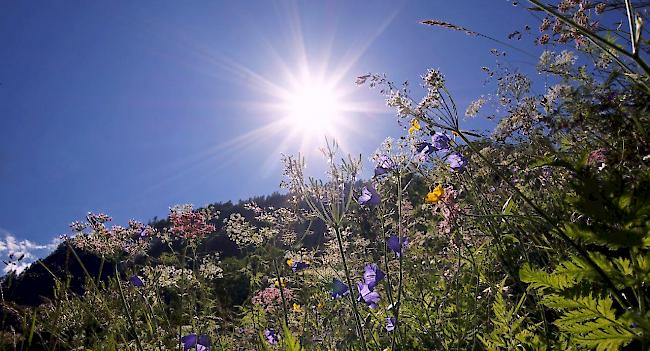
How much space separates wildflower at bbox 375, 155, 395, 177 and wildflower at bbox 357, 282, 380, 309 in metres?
0.87

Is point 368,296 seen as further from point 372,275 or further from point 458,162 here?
point 458,162

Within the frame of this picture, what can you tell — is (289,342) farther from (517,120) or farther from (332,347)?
(517,120)

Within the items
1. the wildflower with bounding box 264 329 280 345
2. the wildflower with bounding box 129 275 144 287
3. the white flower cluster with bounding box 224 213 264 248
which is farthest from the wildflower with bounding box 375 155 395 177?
the wildflower with bounding box 129 275 144 287

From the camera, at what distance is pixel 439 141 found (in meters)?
3.50

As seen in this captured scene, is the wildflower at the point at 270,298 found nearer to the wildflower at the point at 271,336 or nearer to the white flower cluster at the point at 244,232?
the wildflower at the point at 271,336

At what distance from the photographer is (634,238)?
767 millimetres

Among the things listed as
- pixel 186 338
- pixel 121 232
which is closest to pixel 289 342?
pixel 121 232

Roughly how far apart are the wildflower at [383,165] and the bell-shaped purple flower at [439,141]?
0.52 metres

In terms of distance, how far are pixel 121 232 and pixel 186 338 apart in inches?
37.2

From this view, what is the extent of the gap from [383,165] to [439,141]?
0.61 m

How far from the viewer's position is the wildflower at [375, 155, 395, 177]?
3.08 metres

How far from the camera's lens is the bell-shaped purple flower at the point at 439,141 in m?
3.44

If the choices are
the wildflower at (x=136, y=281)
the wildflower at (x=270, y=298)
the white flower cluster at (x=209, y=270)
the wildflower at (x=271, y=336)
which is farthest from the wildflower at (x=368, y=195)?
the wildflower at (x=136, y=281)

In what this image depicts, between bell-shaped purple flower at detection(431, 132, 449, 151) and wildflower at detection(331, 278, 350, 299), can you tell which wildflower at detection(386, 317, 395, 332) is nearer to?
wildflower at detection(331, 278, 350, 299)
